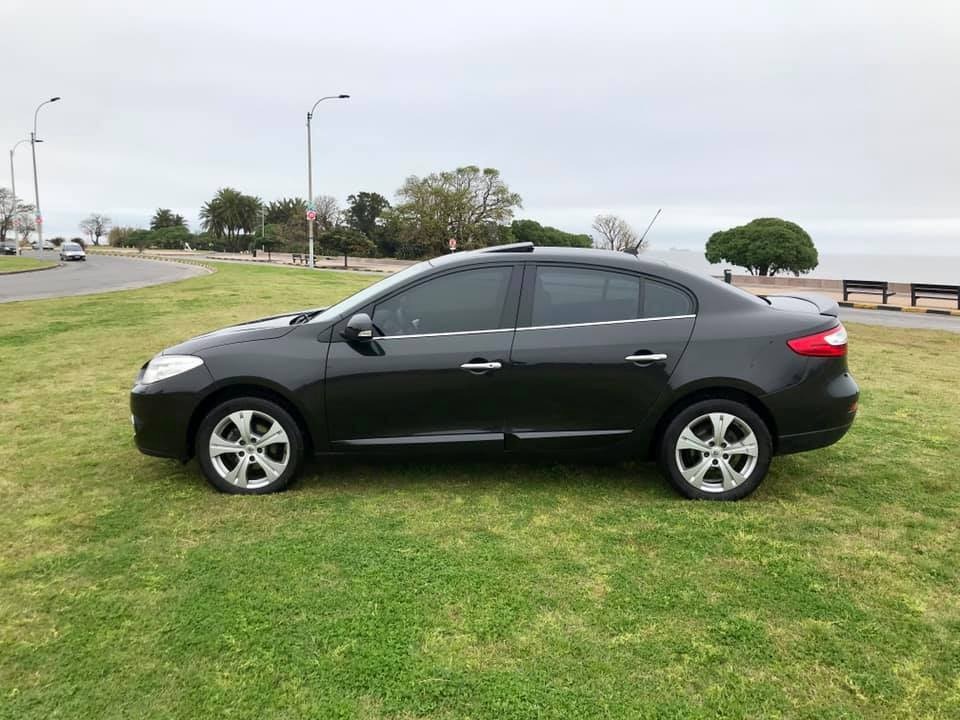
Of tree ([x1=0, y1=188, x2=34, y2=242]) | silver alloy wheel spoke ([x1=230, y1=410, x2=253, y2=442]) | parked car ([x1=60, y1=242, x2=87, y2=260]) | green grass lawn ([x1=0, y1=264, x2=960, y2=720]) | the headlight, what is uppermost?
tree ([x1=0, y1=188, x2=34, y2=242])

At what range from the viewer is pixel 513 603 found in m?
3.09

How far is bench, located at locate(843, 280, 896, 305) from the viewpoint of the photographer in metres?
26.3

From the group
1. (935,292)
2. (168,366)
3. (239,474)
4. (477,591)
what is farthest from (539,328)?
(935,292)

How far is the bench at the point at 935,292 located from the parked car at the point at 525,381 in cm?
2457

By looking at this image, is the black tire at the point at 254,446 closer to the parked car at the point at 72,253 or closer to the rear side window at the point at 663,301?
the rear side window at the point at 663,301

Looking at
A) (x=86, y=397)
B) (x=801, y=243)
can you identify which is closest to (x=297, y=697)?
(x=86, y=397)

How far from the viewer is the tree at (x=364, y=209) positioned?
3419 inches

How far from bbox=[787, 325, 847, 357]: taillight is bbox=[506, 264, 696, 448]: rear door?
0.64 metres

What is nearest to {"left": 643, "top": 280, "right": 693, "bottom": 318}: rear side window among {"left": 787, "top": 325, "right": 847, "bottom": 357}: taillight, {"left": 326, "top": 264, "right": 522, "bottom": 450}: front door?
{"left": 787, "top": 325, "right": 847, "bottom": 357}: taillight

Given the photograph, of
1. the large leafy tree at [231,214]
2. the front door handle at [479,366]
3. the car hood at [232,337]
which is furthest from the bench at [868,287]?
the large leafy tree at [231,214]

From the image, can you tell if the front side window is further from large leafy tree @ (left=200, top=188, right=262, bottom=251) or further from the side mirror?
large leafy tree @ (left=200, top=188, right=262, bottom=251)

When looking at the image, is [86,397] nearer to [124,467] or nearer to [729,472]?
[124,467]

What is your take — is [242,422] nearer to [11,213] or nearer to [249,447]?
[249,447]

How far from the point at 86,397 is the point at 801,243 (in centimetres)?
6065
